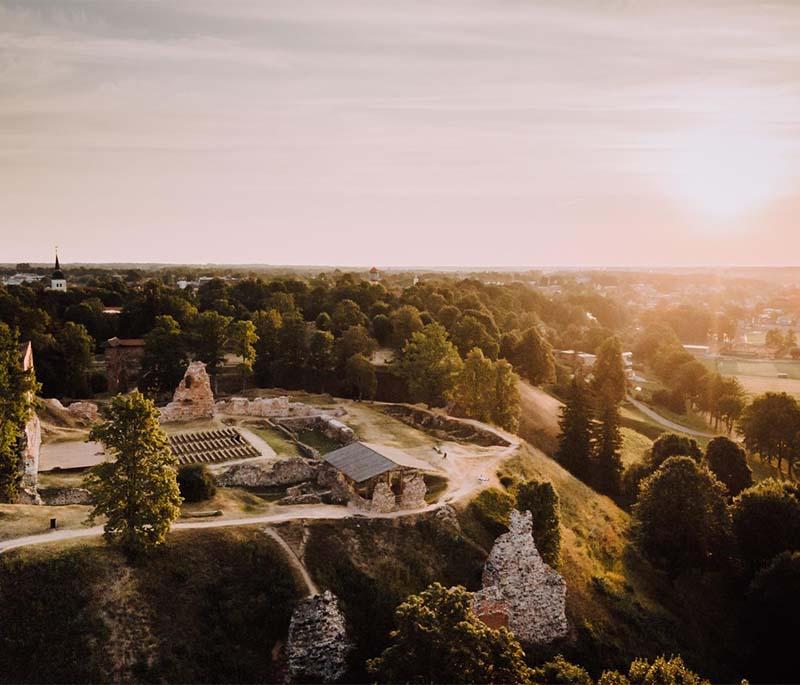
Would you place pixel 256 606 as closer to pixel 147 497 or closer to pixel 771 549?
pixel 147 497

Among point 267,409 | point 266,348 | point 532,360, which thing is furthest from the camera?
point 532,360

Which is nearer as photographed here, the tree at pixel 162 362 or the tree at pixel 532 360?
the tree at pixel 162 362

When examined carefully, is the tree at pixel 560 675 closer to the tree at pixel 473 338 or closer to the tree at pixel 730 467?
the tree at pixel 730 467

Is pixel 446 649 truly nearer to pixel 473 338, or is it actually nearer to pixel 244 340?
pixel 244 340

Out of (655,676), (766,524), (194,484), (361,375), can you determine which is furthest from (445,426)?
(655,676)

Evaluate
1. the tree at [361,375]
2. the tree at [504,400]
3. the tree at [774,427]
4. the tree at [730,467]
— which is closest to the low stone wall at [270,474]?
the tree at [504,400]
